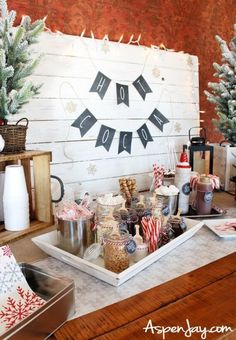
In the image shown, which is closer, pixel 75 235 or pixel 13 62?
pixel 75 235

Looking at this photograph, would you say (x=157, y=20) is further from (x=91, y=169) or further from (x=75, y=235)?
(x=75, y=235)

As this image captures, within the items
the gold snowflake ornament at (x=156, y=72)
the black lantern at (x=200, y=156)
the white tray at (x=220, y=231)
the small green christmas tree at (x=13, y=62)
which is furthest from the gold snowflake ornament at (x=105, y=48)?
the white tray at (x=220, y=231)

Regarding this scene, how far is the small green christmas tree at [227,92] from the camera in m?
1.88

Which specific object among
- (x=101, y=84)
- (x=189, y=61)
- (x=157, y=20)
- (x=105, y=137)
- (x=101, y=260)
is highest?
(x=157, y=20)

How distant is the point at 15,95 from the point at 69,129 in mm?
567

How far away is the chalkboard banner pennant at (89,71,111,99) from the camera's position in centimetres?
179

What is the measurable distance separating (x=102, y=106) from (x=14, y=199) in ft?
2.77

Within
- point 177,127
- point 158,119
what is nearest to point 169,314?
point 158,119

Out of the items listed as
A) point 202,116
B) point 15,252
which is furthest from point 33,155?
point 202,116

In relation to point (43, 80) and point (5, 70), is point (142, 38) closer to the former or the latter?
point (43, 80)

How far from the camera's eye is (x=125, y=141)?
6.35 feet

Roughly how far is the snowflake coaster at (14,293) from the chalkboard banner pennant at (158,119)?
56.4 inches

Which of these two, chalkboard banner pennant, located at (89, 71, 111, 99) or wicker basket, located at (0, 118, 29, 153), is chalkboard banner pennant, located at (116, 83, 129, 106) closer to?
chalkboard banner pennant, located at (89, 71, 111, 99)

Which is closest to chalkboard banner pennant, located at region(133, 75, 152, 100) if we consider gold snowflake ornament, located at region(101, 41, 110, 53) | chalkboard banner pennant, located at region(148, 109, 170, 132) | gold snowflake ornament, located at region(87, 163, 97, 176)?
chalkboard banner pennant, located at region(148, 109, 170, 132)
